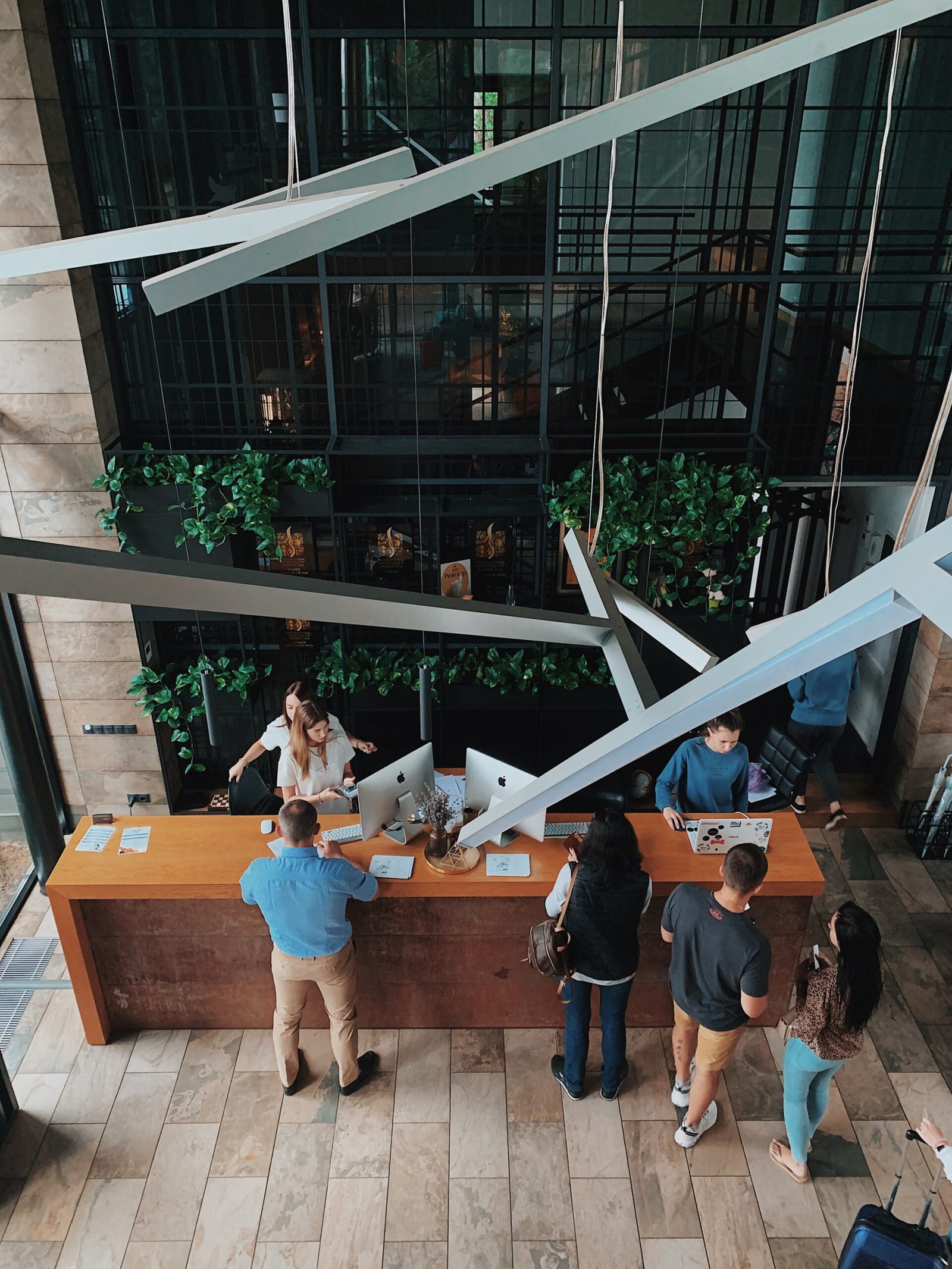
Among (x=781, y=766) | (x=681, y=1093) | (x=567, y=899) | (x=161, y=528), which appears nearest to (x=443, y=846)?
(x=567, y=899)

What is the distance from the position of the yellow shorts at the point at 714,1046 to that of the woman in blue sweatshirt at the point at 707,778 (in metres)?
1.08

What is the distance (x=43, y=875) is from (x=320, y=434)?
324cm

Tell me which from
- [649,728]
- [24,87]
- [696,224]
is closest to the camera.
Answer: [649,728]

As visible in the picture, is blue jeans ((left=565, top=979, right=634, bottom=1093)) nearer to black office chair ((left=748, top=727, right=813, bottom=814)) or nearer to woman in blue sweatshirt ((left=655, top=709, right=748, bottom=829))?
woman in blue sweatshirt ((left=655, top=709, right=748, bottom=829))

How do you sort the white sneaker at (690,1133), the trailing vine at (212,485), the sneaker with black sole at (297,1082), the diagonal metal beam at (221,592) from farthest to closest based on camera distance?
1. the trailing vine at (212,485)
2. the sneaker with black sole at (297,1082)
3. the white sneaker at (690,1133)
4. the diagonal metal beam at (221,592)

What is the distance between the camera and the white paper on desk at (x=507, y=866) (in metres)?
4.63

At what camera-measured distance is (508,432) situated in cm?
622

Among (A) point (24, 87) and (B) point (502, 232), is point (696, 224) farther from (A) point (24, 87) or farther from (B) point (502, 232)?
(A) point (24, 87)

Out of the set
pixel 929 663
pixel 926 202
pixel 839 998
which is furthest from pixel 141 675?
pixel 926 202

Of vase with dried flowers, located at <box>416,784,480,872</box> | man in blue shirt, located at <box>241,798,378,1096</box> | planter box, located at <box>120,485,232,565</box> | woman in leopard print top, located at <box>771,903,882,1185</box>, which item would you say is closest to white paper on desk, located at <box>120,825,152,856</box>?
man in blue shirt, located at <box>241,798,378,1096</box>

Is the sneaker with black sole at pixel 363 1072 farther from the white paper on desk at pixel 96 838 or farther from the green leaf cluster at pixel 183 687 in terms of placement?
the green leaf cluster at pixel 183 687

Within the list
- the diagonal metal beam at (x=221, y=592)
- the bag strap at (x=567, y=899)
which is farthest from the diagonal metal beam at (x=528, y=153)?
the bag strap at (x=567, y=899)

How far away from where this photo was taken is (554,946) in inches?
163

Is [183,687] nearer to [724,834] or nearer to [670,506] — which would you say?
[670,506]
